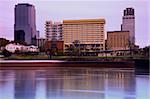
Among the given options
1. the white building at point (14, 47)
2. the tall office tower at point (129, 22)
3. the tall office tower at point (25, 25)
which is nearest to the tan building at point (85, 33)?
the tall office tower at point (129, 22)

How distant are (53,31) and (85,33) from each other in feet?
2.47

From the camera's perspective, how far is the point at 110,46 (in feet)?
→ 24.6

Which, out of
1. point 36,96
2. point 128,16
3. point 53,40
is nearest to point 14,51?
point 53,40

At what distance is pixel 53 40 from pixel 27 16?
84cm

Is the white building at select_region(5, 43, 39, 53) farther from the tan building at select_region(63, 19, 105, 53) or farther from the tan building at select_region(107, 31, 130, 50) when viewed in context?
the tan building at select_region(107, 31, 130, 50)

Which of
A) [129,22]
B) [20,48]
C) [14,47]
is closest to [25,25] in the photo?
[20,48]

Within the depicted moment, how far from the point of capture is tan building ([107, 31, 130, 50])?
293 inches

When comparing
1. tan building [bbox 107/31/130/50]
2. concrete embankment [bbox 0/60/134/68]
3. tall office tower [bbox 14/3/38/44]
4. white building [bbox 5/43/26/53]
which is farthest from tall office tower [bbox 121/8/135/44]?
white building [bbox 5/43/26/53]

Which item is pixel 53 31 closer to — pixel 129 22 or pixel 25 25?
pixel 25 25

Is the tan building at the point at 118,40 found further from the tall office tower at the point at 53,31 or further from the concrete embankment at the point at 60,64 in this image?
the tall office tower at the point at 53,31

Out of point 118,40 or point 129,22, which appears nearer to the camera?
point 118,40

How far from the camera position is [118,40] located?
7.46 metres

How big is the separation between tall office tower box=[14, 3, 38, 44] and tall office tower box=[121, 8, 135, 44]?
2.01 meters

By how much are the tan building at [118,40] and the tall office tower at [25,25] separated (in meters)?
1.66
